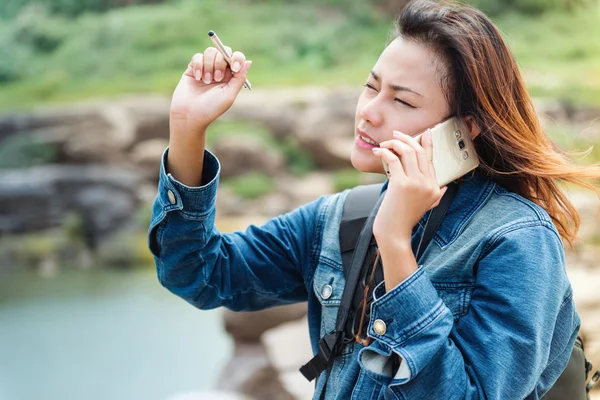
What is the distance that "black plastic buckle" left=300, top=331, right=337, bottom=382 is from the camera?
40.1 inches

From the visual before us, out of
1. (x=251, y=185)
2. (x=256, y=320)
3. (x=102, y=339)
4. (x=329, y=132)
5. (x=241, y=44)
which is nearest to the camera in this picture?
(x=256, y=320)

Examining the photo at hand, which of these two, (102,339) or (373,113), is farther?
(102,339)

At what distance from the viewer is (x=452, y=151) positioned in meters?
1.00

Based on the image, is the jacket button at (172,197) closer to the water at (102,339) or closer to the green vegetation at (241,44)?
the water at (102,339)

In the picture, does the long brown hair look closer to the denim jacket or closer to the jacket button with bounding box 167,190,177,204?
the denim jacket

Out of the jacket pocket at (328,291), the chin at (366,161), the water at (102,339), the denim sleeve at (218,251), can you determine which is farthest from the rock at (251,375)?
the chin at (366,161)

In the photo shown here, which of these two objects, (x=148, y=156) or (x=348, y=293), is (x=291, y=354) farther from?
(x=148, y=156)

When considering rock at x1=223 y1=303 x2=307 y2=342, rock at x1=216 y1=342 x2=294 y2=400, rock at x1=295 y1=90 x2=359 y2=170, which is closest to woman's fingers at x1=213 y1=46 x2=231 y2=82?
rock at x1=216 y1=342 x2=294 y2=400

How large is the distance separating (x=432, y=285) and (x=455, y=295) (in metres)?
0.06

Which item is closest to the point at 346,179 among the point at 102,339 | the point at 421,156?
the point at 102,339

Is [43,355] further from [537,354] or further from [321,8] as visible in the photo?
[321,8]

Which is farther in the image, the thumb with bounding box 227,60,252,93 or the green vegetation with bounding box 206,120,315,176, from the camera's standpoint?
the green vegetation with bounding box 206,120,315,176

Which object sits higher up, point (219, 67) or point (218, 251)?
point (219, 67)

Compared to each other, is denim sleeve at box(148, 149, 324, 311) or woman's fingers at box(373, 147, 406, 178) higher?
woman's fingers at box(373, 147, 406, 178)
